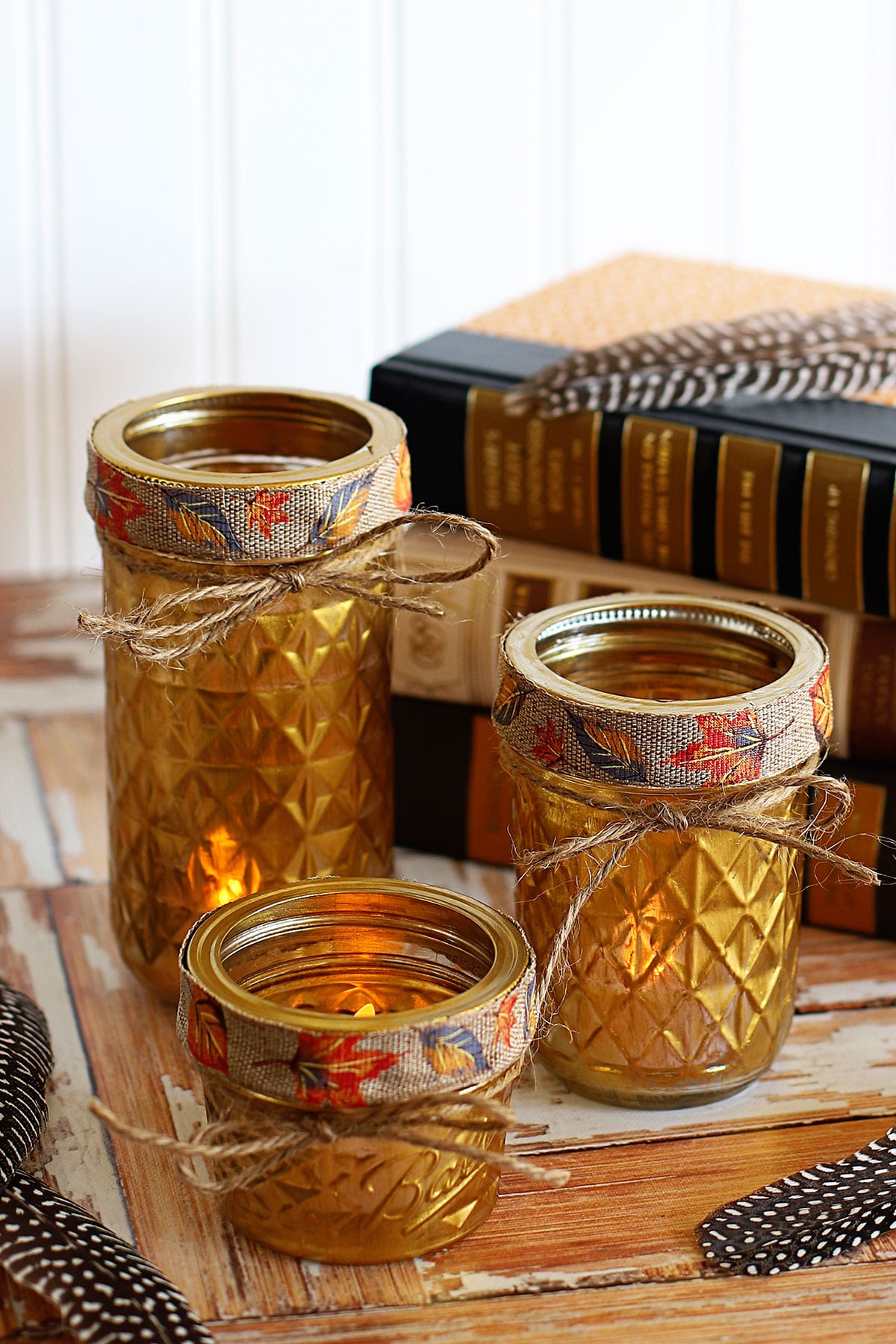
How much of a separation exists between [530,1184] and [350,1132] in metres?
0.12

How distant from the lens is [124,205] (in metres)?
1.22

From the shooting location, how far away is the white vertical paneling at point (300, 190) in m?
1.21

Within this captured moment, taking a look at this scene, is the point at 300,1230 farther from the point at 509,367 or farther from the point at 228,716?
the point at 509,367

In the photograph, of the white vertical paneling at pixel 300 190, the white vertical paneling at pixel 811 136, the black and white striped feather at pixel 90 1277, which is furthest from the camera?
the white vertical paneling at pixel 811 136

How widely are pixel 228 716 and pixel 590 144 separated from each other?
781 millimetres

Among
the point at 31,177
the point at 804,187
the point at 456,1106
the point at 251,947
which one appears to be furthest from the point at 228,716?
the point at 804,187

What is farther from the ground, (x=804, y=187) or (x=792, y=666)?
(x=804, y=187)

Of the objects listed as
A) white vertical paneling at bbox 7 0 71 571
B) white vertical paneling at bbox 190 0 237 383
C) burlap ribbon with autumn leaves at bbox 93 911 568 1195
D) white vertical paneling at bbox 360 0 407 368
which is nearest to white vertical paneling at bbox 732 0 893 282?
white vertical paneling at bbox 360 0 407 368

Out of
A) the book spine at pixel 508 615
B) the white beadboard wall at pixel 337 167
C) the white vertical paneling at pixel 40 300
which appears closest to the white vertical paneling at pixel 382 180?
the white beadboard wall at pixel 337 167

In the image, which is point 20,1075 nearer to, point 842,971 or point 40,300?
point 842,971

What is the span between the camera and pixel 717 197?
1386 mm

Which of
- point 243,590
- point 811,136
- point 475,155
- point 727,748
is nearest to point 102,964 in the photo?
point 243,590

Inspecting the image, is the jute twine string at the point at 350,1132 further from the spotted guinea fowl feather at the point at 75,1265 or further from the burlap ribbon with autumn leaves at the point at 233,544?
the burlap ribbon with autumn leaves at the point at 233,544

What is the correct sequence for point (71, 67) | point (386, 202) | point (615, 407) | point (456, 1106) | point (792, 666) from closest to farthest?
point (456, 1106) → point (792, 666) → point (615, 407) → point (71, 67) → point (386, 202)
